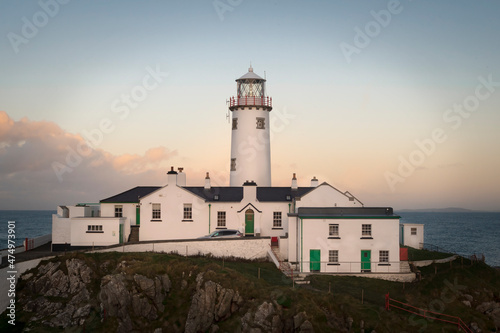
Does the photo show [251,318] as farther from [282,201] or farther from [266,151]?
[266,151]

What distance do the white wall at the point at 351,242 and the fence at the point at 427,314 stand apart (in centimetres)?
618

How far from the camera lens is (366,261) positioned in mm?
36531

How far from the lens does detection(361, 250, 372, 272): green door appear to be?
36438 millimetres

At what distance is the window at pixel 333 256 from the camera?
36.4m

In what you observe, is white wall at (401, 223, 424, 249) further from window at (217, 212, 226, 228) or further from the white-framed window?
window at (217, 212, 226, 228)

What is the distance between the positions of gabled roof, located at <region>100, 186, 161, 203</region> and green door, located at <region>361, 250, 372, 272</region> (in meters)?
18.1

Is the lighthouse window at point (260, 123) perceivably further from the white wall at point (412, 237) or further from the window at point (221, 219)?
the white wall at point (412, 237)

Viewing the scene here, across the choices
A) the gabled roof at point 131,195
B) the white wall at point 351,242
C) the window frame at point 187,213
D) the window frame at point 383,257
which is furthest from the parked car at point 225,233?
the window frame at point 383,257

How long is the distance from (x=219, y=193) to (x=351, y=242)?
42.2 ft

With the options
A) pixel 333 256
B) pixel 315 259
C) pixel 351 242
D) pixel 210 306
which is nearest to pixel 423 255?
pixel 351 242

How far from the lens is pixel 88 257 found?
1335 inches

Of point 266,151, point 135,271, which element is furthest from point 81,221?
point 266,151

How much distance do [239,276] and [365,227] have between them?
10176 mm

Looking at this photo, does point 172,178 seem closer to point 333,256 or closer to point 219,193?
point 219,193
